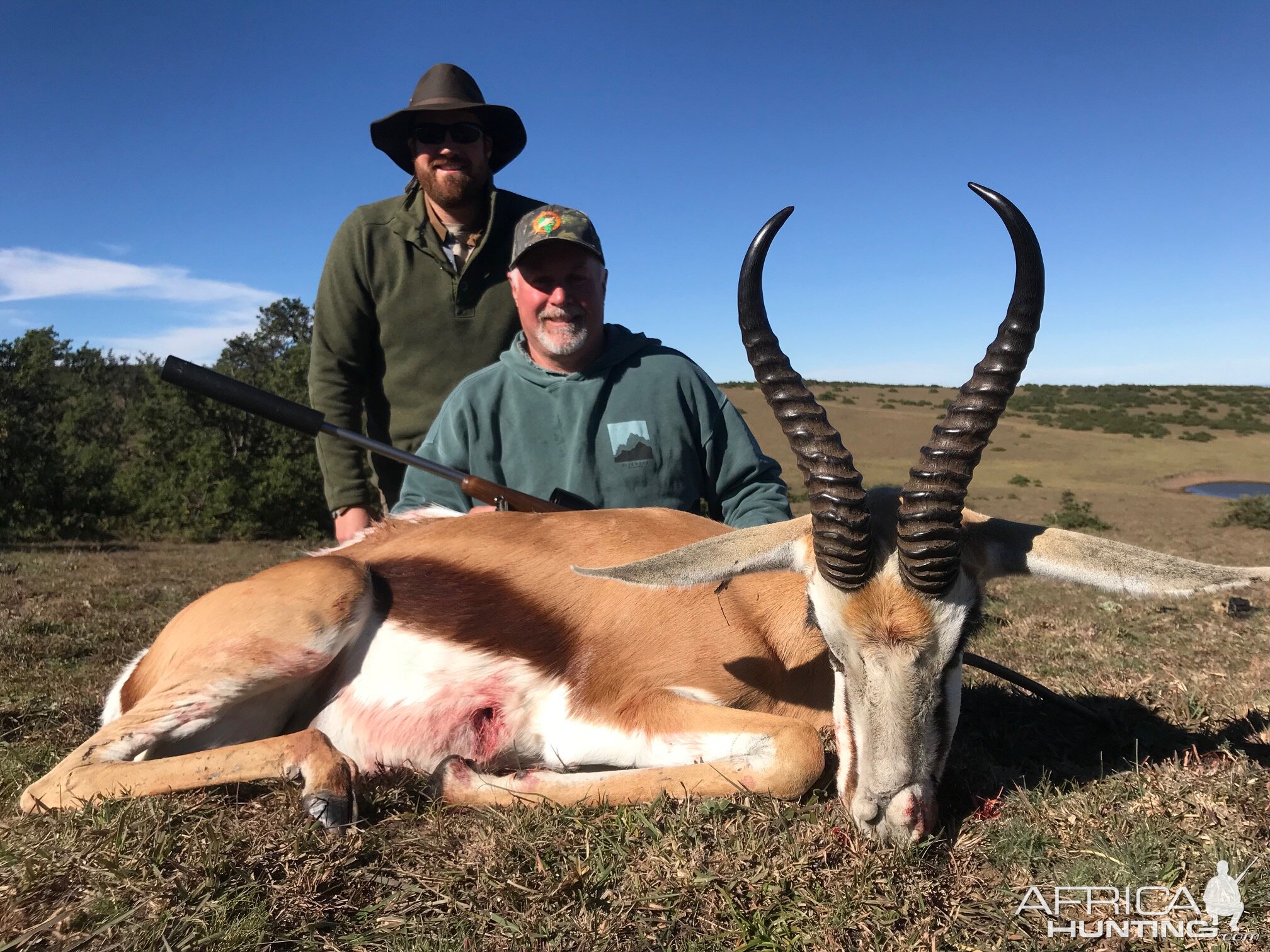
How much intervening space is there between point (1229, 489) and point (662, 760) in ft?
122

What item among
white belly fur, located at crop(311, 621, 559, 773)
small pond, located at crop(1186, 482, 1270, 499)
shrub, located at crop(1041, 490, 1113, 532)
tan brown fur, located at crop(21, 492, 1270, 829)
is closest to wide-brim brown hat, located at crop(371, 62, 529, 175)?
tan brown fur, located at crop(21, 492, 1270, 829)

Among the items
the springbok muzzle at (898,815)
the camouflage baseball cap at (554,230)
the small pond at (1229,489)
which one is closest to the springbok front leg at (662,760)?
the springbok muzzle at (898,815)

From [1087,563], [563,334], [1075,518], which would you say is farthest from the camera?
[1075,518]

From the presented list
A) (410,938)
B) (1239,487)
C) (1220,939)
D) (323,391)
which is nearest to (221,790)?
(410,938)

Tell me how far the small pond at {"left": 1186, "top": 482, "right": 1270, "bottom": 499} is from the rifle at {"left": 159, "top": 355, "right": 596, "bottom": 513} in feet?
102

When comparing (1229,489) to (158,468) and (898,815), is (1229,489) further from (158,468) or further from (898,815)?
(158,468)

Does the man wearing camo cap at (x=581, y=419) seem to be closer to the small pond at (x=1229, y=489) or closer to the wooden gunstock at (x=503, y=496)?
the wooden gunstock at (x=503, y=496)

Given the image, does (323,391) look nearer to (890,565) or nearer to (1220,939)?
(890,565)

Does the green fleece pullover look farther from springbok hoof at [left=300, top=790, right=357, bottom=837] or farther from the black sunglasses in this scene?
springbok hoof at [left=300, top=790, right=357, bottom=837]

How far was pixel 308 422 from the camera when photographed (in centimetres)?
564

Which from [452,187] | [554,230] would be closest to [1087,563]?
[554,230]

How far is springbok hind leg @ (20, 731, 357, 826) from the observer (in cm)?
288

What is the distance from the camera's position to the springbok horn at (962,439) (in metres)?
2.70

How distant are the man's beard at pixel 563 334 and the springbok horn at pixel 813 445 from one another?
2.43 m
